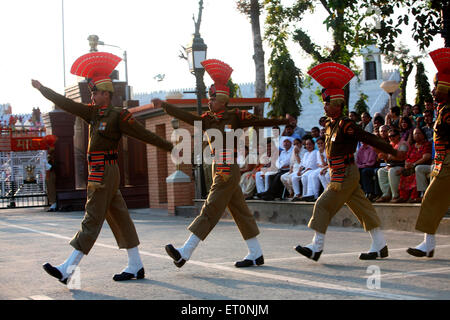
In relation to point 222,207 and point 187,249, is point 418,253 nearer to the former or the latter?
point 222,207

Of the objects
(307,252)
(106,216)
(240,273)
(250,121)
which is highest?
(250,121)

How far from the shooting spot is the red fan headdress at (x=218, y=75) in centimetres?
812

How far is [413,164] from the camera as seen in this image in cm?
1217

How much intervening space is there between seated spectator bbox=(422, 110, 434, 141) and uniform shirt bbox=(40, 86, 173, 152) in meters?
6.23

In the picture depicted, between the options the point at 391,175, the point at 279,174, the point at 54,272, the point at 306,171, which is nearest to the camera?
the point at 54,272

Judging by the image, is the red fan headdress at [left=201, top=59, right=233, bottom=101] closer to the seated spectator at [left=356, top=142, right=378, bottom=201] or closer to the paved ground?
the paved ground

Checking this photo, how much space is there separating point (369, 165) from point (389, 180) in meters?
0.87

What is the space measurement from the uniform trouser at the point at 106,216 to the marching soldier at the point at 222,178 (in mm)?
653

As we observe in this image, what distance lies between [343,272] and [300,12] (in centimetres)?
2010

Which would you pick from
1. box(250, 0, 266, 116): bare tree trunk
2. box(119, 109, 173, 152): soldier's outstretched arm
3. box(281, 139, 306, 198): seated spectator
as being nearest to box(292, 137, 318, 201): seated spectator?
box(281, 139, 306, 198): seated spectator

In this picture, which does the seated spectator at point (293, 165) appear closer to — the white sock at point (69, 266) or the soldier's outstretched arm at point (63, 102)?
the soldier's outstretched arm at point (63, 102)

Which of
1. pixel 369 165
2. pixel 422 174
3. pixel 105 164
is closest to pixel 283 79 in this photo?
pixel 369 165
